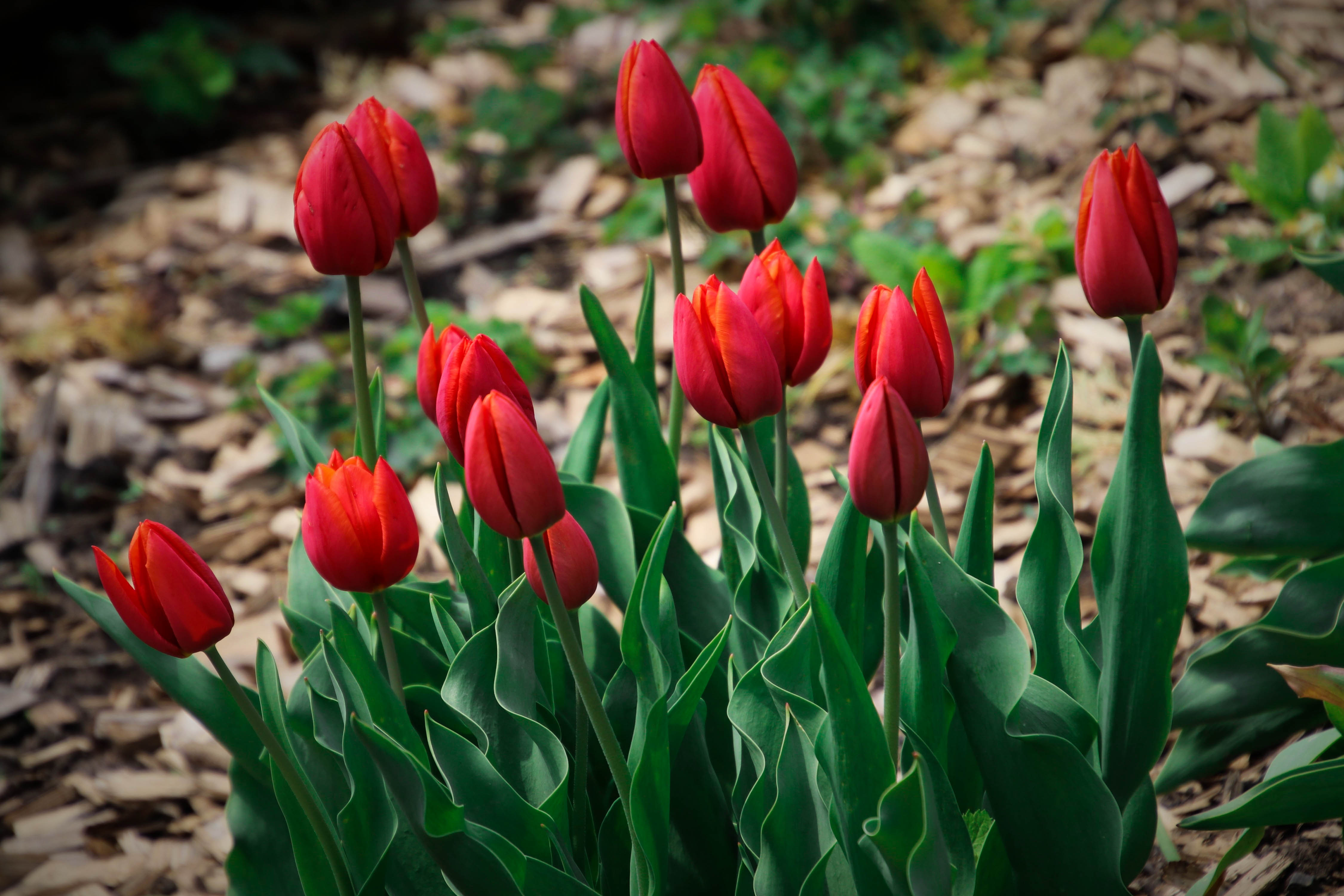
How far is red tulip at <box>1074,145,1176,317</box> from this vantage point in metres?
0.93

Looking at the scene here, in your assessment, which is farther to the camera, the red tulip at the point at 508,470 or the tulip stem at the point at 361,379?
the tulip stem at the point at 361,379

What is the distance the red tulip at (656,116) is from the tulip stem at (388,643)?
0.53 metres

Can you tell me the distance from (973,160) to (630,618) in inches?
92.2

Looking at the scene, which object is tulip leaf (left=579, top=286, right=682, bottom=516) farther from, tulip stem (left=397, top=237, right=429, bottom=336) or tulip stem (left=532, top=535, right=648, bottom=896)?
tulip stem (left=532, top=535, right=648, bottom=896)

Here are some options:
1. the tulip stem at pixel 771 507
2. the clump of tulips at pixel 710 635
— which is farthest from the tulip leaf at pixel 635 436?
the tulip stem at pixel 771 507

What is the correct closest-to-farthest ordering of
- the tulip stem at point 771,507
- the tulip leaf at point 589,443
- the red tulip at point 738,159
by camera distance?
1. the tulip stem at point 771,507
2. the red tulip at point 738,159
3. the tulip leaf at point 589,443

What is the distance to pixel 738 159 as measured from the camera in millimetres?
1078

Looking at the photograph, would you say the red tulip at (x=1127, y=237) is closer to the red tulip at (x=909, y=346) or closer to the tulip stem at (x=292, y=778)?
the red tulip at (x=909, y=346)

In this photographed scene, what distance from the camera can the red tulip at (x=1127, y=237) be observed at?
0.93 meters

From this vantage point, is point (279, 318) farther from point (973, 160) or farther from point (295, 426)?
point (973, 160)

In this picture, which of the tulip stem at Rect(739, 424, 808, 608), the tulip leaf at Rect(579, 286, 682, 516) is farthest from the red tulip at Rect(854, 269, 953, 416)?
the tulip leaf at Rect(579, 286, 682, 516)

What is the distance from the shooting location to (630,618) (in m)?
1.02

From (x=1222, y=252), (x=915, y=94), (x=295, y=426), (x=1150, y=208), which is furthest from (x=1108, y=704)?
(x=915, y=94)

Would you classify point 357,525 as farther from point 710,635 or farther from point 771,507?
point 710,635
